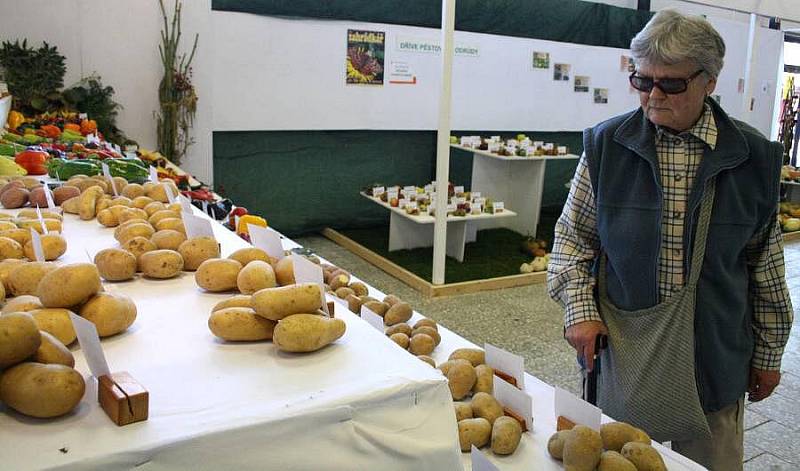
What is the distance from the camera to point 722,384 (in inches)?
67.1

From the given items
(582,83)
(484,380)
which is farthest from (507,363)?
(582,83)

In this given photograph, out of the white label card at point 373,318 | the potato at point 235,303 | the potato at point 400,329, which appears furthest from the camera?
the potato at point 400,329

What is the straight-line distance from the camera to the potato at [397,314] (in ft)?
6.84

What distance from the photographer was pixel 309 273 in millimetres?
1120

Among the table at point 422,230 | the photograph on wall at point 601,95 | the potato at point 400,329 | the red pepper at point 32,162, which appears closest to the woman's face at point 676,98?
the potato at point 400,329

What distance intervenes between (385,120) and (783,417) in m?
4.72

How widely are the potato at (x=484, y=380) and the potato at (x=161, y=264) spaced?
30.2 inches

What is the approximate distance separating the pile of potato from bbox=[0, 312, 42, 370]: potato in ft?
3.32

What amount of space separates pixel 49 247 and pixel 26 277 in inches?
9.6

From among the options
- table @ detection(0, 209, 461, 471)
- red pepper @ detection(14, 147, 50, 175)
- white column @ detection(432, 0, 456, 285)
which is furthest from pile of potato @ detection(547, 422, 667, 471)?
white column @ detection(432, 0, 456, 285)

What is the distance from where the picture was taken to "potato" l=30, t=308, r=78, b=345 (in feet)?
3.00

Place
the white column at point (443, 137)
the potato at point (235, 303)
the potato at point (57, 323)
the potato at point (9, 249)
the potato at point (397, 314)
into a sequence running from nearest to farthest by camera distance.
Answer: the potato at point (57, 323), the potato at point (235, 303), the potato at point (9, 249), the potato at point (397, 314), the white column at point (443, 137)

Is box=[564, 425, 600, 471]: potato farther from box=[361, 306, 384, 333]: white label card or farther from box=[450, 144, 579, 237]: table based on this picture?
box=[450, 144, 579, 237]: table

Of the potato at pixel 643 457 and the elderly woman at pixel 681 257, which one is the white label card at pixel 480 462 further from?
the elderly woman at pixel 681 257
